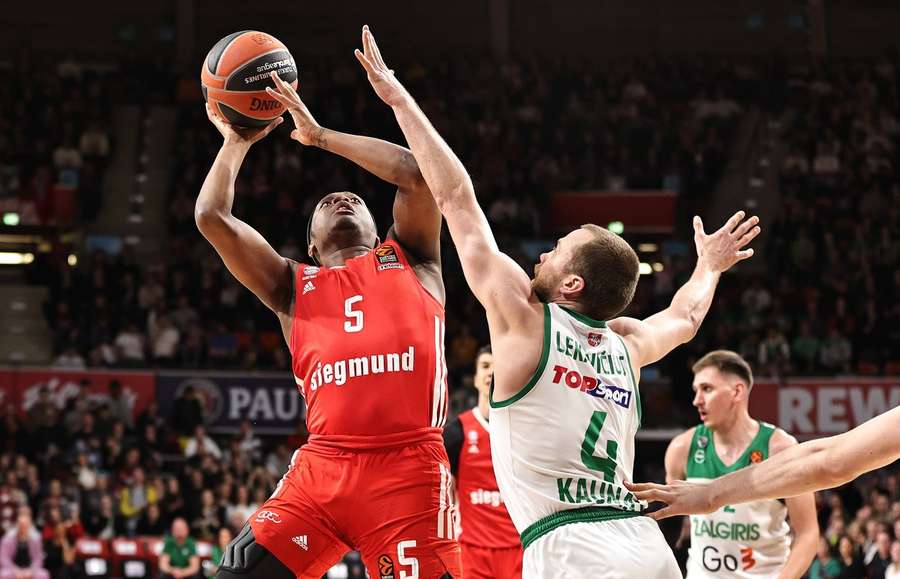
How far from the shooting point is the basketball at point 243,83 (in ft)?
17.6

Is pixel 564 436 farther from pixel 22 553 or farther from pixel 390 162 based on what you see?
pixel 22 553

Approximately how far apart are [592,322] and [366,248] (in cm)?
168

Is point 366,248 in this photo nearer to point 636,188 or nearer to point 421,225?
point 421,225

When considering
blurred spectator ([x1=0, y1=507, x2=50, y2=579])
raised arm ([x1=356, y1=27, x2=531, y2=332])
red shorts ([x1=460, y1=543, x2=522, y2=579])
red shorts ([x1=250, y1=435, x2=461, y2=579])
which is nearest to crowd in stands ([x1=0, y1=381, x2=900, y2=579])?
blurred spectator ([x1=0, y1=507, x2=50, y2=579])

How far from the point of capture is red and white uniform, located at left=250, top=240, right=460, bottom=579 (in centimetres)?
483

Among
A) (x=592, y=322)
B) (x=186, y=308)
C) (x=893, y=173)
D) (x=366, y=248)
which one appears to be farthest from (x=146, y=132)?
(x=592, y=322)

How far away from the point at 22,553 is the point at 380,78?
11.5 m

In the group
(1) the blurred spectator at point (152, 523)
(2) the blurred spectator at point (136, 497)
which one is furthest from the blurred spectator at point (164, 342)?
(1) the blurred spectator at point (152, 523)

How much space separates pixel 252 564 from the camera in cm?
480

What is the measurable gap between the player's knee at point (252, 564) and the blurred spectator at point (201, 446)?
12187mm

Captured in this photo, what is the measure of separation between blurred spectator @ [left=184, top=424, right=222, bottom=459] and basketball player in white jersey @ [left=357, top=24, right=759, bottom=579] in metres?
13.3

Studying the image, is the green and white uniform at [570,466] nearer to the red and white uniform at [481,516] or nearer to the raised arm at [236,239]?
the raised arm at [236,239]

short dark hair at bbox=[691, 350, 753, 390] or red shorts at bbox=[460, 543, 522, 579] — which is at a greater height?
short dark hair at bbox=[691, 350, 753, 390]

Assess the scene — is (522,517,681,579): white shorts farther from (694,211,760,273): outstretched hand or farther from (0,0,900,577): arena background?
(0,0,900,577): arena background
